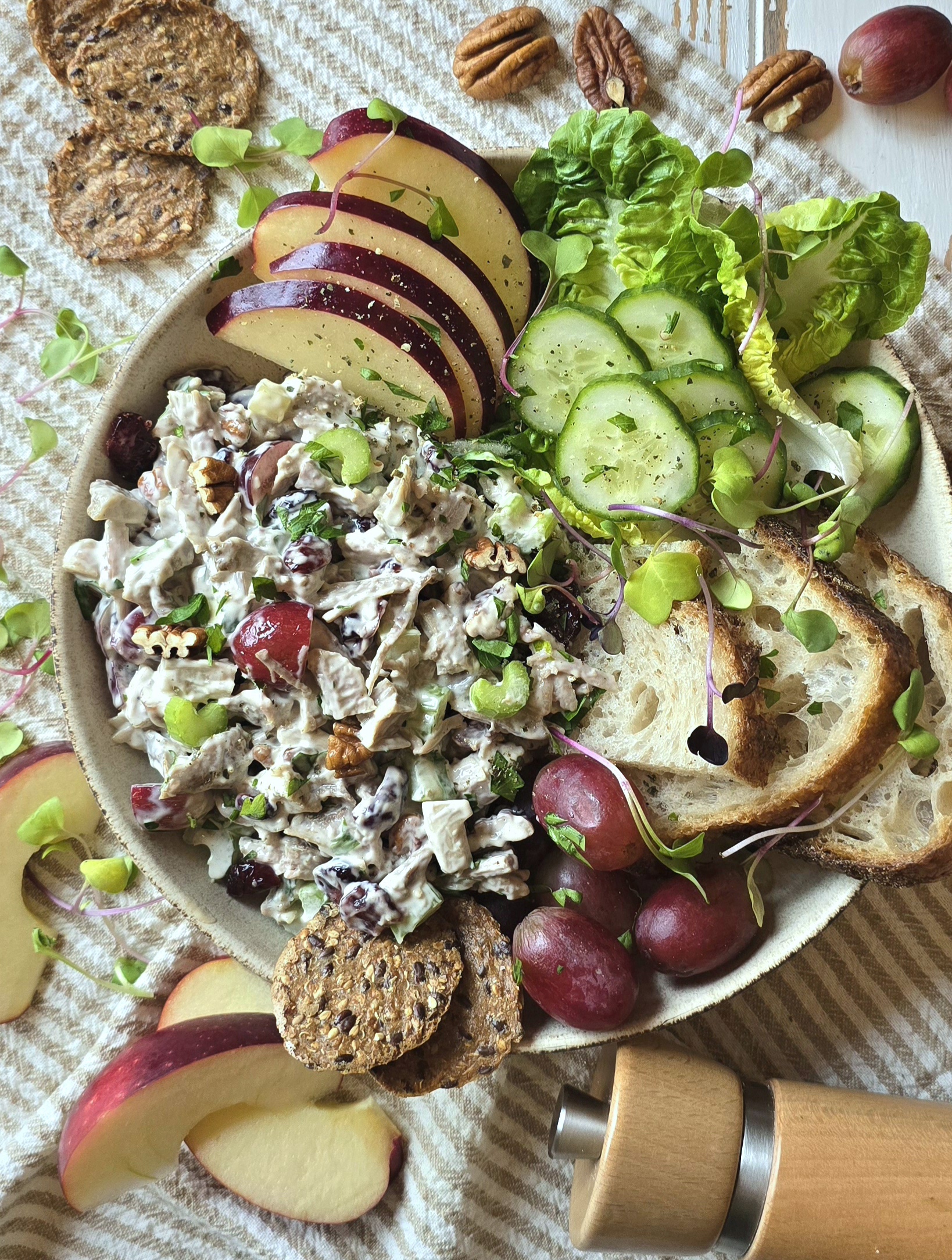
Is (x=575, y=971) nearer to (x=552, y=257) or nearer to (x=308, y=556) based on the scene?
(x=308, y=556)

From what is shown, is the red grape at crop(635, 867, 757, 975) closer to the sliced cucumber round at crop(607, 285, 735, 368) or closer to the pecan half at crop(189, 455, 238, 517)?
the sliced cucumber round at crop(607, 285, 735, 368)

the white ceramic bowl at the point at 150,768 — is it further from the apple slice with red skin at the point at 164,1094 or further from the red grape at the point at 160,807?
the apple slice with red skin at the point at 164,1094

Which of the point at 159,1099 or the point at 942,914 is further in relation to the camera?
the point at 942,914

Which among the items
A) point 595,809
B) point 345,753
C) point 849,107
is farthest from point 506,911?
point 849,107

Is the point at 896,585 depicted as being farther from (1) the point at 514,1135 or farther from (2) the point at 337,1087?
(2) the point at 337,1087

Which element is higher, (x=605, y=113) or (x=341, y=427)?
(x=605, y=113)

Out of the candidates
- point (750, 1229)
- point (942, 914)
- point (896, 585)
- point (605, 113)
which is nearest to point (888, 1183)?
point (750, 1229)

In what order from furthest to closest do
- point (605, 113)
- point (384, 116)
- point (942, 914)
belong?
point (942, 914), point (605, 113), point (384, 116)
